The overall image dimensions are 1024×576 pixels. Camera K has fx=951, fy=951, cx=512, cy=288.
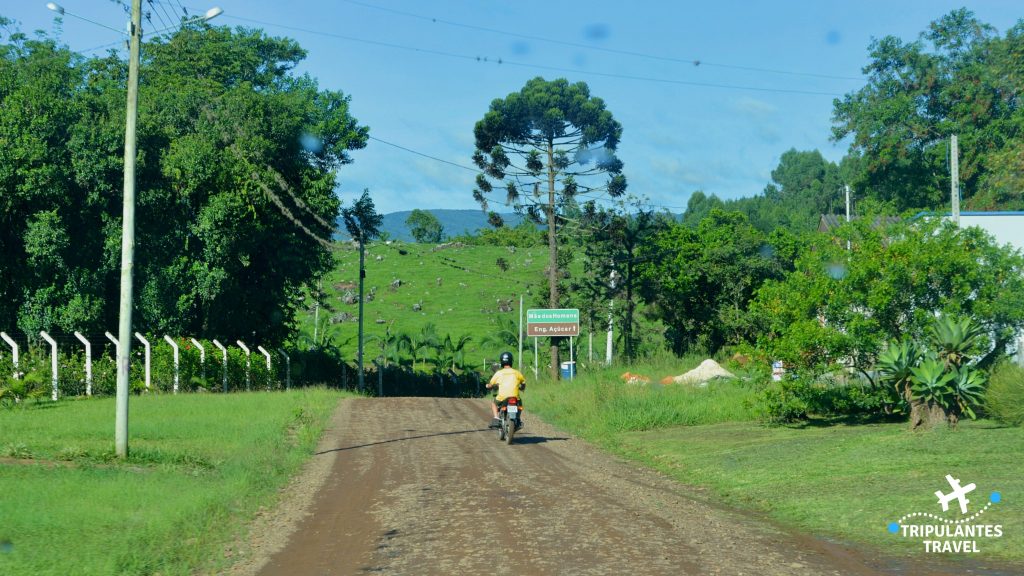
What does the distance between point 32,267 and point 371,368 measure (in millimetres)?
27828

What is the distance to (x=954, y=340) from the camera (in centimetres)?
1791

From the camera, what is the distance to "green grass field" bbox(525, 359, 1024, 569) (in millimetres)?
10711

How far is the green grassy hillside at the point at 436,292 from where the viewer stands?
81.8 meters

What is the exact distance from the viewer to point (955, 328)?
58.7ft

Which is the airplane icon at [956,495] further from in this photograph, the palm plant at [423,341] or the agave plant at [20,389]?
the palm plant at [423,341]

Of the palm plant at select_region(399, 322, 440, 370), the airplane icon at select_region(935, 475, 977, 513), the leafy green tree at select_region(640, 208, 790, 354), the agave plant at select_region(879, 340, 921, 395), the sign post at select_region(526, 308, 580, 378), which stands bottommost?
the airplane icon at select_region(935, 475, 977, 513)

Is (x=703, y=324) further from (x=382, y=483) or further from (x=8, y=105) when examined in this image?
(x=382, y=483)

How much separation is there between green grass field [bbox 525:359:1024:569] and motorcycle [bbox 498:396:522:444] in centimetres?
205

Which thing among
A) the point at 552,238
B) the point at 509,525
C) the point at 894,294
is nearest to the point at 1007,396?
the point at 894,294

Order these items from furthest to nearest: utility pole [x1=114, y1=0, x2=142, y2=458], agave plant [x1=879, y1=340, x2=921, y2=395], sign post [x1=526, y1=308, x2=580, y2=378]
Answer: sign post [x1=526, y1=308, x2=580, y2=378], agave plant [x1=879, y1=340, x2=921, y2=395], utility pole [x1=114, y1=0, x2=142, y2=458]

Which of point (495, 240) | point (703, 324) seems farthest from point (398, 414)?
point (495, 240)
